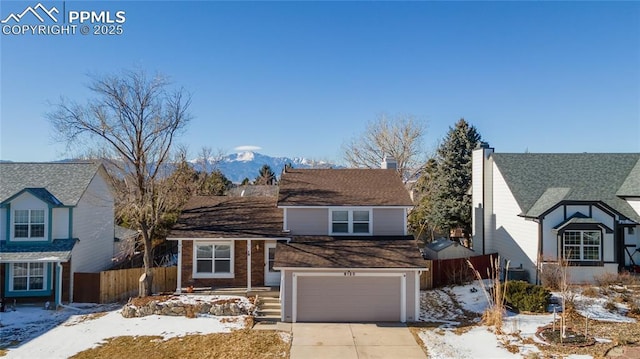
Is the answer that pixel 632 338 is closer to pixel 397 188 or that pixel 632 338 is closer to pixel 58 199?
pixel 397 188

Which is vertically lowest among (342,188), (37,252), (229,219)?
(37,252)

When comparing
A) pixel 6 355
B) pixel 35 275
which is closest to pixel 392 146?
pixel 35 275

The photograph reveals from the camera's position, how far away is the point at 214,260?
63.3 feet

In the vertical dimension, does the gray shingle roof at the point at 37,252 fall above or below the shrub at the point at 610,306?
above

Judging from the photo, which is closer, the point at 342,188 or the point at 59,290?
the point at 59,290

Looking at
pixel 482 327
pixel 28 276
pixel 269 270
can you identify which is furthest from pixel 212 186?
pixel 482 327

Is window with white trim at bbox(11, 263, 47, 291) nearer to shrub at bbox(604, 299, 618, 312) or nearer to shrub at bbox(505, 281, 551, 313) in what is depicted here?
shrub at bbox(505, 281, 551, 313)

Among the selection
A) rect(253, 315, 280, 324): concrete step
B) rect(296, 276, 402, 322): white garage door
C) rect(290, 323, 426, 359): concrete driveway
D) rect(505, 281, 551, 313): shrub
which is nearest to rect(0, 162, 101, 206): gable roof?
rect(253, 315, 280, 324): concrete step

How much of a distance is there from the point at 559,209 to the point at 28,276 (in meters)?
25.9

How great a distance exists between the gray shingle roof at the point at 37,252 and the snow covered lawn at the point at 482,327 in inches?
640

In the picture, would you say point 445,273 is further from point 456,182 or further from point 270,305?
point 456,182

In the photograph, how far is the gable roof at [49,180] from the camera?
1997 centimetres

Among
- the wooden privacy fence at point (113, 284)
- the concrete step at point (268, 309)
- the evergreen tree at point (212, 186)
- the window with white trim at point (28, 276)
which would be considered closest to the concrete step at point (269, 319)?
the concrete step at point (268, 309)

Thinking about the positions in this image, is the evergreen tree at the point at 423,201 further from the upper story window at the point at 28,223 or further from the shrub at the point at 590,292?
the upper story window at the point at 28,223
